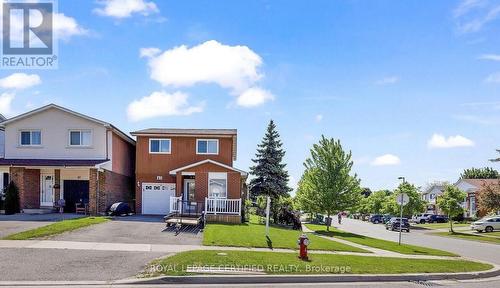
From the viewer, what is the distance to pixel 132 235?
65.6 ft

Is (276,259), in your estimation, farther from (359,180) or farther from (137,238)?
(359,180)

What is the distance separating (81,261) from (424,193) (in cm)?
9881

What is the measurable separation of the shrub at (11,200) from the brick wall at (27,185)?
45 centimetres

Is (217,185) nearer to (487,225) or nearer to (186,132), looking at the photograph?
(186,132)

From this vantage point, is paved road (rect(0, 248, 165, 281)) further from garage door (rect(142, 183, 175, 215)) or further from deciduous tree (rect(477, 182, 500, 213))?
deciduous tree (rect(477, 182, 500, 213))

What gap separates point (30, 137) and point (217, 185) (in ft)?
43.3

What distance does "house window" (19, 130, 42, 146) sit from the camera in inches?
1259

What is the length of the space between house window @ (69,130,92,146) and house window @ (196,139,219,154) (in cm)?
752

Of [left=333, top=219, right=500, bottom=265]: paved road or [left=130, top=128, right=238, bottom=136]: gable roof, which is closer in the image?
[left=333, top=219, right=500, bottom=265]: paved road

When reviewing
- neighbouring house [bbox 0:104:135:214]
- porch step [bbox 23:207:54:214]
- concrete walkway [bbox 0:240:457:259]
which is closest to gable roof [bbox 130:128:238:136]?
neighbouring house [bbox 0:104:135:214]

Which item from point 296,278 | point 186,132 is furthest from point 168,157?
point 296,278

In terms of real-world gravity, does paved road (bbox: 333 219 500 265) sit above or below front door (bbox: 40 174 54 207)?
below

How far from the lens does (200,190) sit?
31.2m

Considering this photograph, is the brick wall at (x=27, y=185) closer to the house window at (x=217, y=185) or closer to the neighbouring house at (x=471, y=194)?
the house window at (x=217, y=185)
